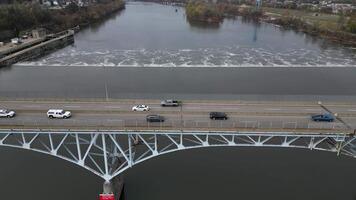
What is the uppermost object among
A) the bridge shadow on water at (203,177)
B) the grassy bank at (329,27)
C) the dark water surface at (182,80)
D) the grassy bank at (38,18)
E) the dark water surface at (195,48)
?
the grassy bank at (38,18)

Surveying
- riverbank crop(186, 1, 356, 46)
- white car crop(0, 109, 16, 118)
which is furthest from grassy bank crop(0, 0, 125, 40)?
white car crop(0, 109, 16, 118)

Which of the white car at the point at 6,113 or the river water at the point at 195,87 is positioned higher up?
the white car at the point at 6,113

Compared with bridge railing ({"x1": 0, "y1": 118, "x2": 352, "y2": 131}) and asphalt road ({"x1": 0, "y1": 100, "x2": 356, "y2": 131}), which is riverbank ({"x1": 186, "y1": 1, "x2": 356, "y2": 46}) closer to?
asphalt road ({"x1": 0, "y1": 100, "x2": 356, "y2": 131})

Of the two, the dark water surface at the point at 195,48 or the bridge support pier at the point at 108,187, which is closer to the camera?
the bridge support pier at the point at 108,187

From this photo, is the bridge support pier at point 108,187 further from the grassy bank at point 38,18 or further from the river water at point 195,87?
the grassy bank at point 38,18

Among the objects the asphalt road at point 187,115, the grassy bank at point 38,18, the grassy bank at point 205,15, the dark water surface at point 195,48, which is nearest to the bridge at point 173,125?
the asphalt road at point 187,115

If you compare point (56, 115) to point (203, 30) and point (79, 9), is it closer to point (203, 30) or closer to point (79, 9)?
point (203, 30)
